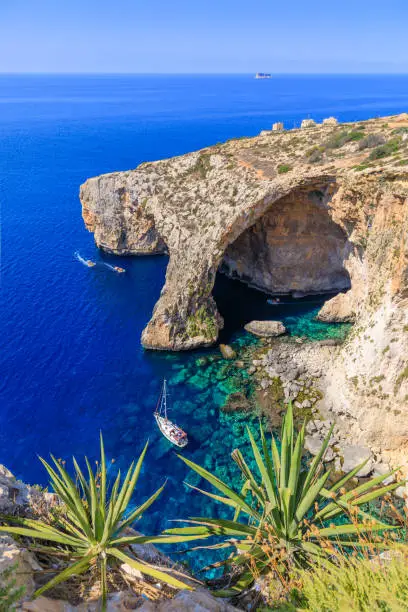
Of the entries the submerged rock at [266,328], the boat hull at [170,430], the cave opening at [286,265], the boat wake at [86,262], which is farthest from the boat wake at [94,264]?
the boat hull at [170,430]

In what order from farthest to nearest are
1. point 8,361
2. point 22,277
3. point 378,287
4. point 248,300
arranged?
point 22,277 < point 248,300 < point 8,361 < point 378,287

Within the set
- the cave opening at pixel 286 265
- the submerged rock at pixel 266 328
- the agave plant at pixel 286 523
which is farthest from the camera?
the cave opening at pixel 286 265

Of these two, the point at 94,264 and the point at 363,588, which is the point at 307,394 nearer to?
the point at 363,588

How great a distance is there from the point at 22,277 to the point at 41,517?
1689 inches

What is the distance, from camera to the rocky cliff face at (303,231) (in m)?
24.2

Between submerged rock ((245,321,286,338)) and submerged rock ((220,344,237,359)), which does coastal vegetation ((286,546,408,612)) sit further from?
submerged rock ((245,321,286,338))

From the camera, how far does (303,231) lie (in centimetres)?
3894

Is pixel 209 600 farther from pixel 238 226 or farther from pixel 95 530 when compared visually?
pixel 238 226

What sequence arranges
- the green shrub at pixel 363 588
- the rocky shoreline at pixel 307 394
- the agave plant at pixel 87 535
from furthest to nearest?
the rocky shoreline at pixel 307 394 < the agave plant at pixel 87 535 < the green shrub at pixel 363 588

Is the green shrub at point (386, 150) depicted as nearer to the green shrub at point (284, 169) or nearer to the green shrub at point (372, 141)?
the green shrub at point (372, 141)

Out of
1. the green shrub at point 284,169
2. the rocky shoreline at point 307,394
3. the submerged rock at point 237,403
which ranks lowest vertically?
the submerged rock at point 237,403

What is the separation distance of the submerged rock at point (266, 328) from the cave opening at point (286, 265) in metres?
1.41

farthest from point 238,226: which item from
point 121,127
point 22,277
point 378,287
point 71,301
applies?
point 121,127

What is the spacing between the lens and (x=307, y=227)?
38.7 m
